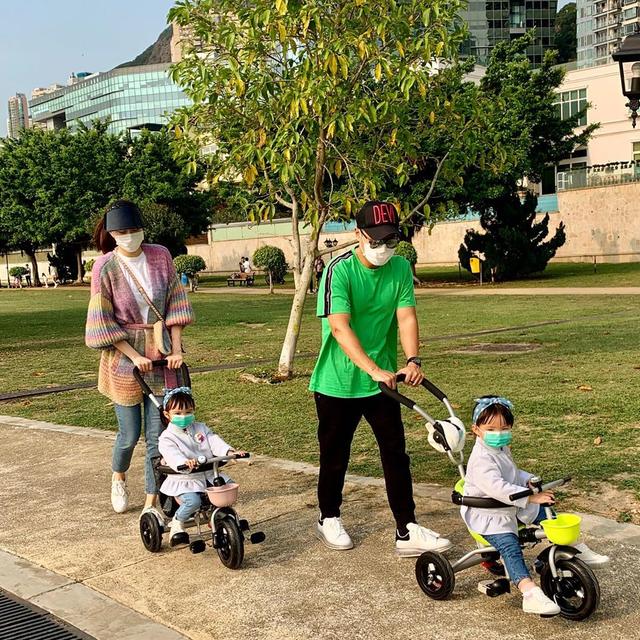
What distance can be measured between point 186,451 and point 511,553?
1.87 m

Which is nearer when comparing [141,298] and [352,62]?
[141,298]

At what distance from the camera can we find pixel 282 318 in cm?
2216

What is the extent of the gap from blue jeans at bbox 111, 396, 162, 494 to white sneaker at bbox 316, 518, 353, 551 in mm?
1060

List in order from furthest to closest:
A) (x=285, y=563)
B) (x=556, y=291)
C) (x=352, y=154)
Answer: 1. (x=556, y=291)
2. (x=352, y=154)
3. (x=285, y=563)

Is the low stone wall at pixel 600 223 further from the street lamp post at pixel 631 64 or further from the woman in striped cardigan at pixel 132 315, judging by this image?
the woman in striped cardigan at pixel 132 315

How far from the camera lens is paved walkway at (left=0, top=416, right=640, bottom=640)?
3785 millimetres

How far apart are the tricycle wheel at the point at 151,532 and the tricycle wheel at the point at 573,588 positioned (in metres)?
2.14

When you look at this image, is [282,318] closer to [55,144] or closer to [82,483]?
[82,483]

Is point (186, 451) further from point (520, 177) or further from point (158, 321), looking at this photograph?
point (520, 177)

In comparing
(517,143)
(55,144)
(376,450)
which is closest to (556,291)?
(517,143)

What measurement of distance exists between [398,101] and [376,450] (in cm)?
463

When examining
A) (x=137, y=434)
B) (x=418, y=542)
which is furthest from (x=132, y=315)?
(x=418, y=542)

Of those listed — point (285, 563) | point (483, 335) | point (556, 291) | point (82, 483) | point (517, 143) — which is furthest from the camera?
point (517, 143)

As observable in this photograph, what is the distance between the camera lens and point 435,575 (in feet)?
13.2
